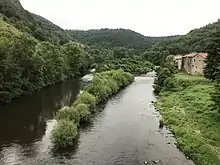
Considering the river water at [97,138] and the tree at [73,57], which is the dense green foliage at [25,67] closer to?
the river water at [97,138]

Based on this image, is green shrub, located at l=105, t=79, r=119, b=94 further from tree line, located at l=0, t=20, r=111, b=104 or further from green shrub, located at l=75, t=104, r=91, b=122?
green shrub, located at l=75, t=104, r=91, b=122

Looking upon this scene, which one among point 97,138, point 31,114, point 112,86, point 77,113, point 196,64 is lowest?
point 97,138

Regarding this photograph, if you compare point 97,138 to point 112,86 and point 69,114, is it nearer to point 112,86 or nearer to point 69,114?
point 69,114

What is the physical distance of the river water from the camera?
35531mm

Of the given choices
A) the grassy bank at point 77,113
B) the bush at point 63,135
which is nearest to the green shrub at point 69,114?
the grassy bank at point 77,113

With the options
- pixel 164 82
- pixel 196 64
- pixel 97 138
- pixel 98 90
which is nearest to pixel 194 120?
pixel 97 138

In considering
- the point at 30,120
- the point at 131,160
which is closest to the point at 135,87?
the point at 30,120

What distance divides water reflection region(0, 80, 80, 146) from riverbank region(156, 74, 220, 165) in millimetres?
19259

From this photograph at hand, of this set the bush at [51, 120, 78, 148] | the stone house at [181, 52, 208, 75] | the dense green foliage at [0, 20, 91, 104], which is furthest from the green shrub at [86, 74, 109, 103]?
the stone house at [181, 52, 208, 75]

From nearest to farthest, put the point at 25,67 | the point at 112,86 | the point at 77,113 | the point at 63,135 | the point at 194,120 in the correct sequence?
the point at 63,135, the point at 77,113, the point at 194,120, the point at 25,67, the point at 112,86

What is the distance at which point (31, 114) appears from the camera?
5709 centimetres

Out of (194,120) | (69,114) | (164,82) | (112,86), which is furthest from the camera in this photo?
(164,82)

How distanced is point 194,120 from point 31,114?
91.6ft

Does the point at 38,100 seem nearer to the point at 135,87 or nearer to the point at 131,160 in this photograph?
the point at 135,87
